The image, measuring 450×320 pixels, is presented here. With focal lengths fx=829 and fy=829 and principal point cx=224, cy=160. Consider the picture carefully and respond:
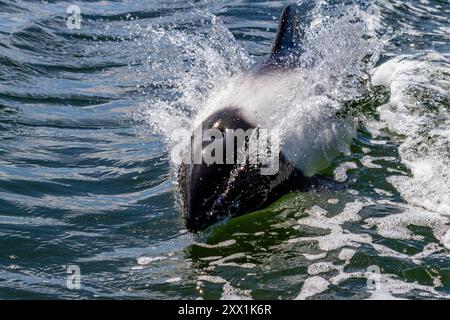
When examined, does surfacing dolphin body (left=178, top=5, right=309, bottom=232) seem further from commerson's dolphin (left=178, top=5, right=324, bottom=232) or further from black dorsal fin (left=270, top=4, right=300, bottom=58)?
black dorsal fin (left=270, top=4, right=300, bottom=58)

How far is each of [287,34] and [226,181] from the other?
324cm

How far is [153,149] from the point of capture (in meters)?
8.88

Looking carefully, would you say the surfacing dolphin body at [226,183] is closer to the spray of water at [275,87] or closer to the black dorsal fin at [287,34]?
the spray of water at [275,87]

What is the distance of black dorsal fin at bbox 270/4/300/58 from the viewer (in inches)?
366

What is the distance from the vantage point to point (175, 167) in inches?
318

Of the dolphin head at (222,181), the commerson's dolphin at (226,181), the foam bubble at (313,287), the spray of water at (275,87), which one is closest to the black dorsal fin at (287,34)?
the spray of water at (275,87)

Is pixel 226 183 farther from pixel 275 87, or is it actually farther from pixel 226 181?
pixel 275 87

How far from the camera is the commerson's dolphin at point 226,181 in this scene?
263 inches

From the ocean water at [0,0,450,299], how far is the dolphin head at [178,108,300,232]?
0.60 ft

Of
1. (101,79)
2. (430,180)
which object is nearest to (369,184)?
(430,180)

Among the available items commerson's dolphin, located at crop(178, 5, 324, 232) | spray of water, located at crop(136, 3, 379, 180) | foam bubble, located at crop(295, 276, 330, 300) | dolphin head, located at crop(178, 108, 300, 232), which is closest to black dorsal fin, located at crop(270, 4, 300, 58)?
spray of water, located at crop(136, 3, 379, 180)

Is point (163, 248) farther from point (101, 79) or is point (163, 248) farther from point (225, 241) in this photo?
point (101, 79)

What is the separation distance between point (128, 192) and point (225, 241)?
4.89 feet

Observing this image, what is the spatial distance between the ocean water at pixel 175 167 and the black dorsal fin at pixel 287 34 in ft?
0.87
